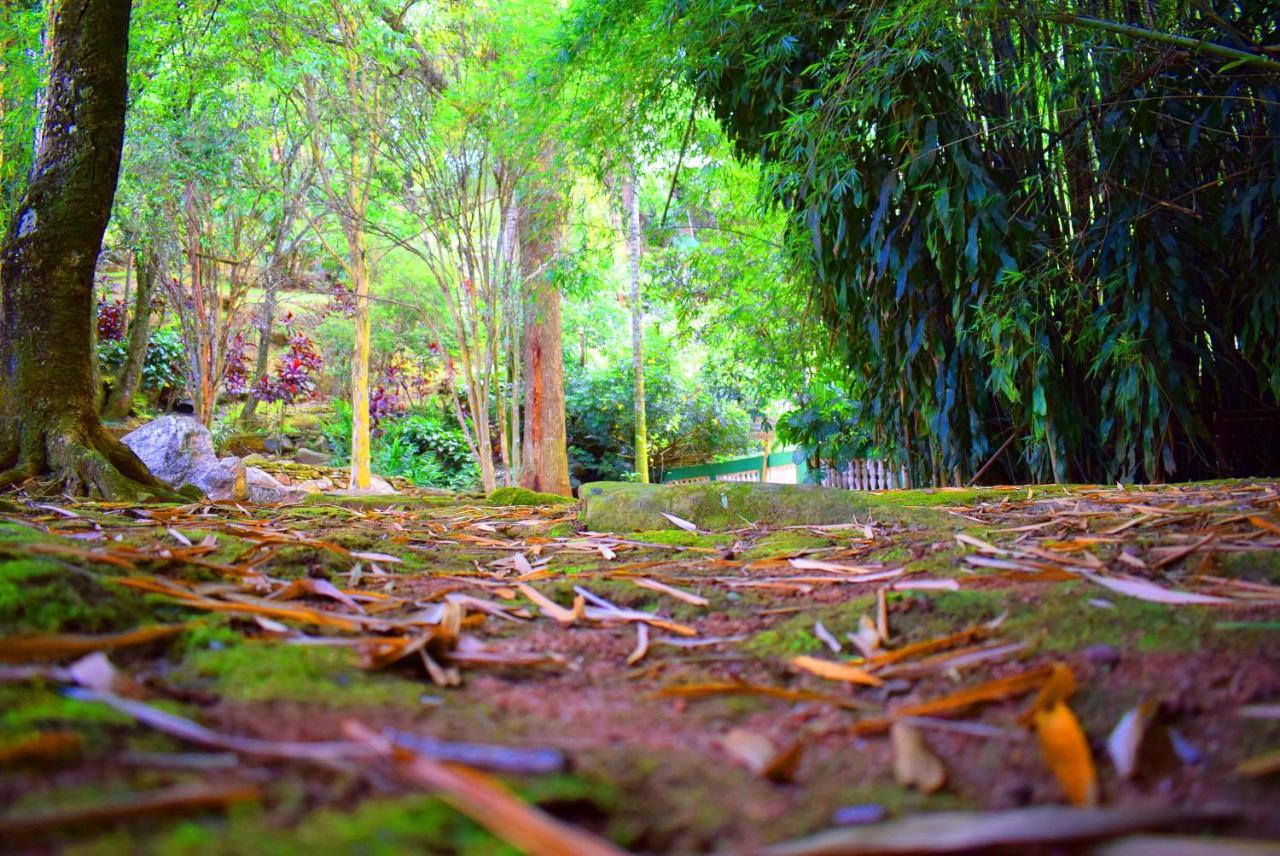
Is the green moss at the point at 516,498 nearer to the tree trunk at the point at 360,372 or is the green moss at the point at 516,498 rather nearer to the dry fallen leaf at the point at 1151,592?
the dry fallen leaf at the point at 1151,592

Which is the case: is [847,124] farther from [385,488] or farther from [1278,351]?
[385,488]

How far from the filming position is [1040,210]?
12.4ft

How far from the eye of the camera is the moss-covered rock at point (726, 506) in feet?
8.13

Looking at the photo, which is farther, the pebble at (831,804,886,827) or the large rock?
the large rock

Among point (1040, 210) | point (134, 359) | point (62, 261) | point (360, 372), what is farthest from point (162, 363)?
point (1040, 210)

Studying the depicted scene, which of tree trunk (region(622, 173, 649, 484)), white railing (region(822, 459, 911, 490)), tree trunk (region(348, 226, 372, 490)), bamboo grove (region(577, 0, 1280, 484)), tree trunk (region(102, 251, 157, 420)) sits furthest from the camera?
tree trunk (region(622, 173, 649, 484))

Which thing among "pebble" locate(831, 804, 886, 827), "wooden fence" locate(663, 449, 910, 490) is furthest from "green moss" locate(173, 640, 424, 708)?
"wooden fence" locate(663, 449, 910, 490)

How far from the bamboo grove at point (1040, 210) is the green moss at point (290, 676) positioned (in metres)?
3.05

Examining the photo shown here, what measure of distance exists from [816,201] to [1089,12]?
144cm

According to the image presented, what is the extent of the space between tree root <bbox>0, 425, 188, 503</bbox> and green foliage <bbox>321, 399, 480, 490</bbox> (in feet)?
27.4

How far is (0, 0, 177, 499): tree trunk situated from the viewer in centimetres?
283

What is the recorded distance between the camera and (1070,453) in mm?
3760

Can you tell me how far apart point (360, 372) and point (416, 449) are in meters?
3.37

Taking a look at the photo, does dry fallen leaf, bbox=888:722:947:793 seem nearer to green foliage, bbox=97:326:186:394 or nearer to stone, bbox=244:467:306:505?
stone, bbox=244:467:306:505
